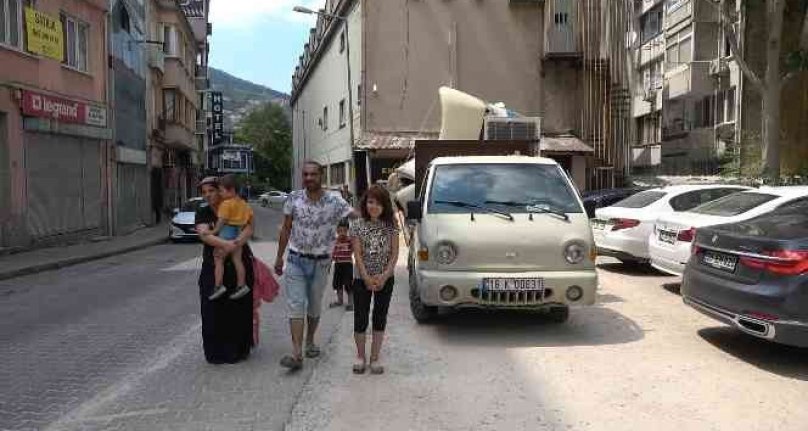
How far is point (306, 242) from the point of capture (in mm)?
6129

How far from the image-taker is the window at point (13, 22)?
17.1 metres

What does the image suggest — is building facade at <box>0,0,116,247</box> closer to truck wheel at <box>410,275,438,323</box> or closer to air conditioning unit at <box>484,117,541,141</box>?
air conditioning unit at <box>484,117,541,141</box>

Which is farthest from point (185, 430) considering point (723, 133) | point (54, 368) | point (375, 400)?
point (723, 133)

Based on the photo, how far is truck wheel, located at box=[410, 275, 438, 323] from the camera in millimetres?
7830

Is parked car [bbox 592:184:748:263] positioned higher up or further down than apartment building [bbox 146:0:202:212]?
further down

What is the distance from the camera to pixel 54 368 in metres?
6.25

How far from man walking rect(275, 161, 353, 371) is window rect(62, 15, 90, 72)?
659 inches

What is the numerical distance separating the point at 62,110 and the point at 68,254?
4.11 m

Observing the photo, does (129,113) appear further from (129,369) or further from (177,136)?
(129,369)

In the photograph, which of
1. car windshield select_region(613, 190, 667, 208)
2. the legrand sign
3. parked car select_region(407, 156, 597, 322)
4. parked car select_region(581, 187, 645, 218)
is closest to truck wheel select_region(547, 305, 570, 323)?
parked car select_region(407, 156, 597, 322)

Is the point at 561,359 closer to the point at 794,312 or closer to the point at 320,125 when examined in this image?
the point at 794,312

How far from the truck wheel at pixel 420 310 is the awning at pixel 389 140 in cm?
1651

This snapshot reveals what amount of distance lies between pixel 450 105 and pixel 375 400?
10.1m

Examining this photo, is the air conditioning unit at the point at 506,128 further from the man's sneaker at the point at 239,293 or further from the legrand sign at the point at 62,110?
the legrand sign at the point at 62,110
